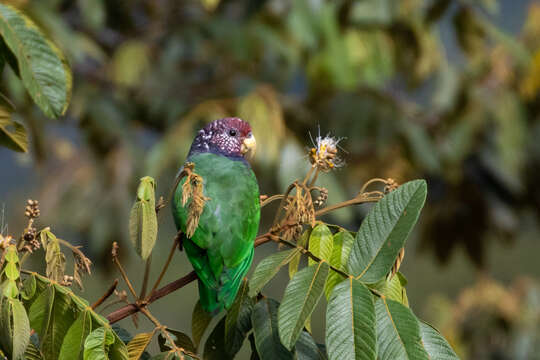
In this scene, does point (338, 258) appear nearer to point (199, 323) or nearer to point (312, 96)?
point (199, 323)

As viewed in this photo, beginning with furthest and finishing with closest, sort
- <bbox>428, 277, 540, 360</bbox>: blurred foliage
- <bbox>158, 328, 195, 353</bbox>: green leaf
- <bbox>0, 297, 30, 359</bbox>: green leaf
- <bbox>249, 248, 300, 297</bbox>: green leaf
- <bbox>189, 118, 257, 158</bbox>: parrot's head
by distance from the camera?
<bbox>428, 277, 540, 360</bbox>: blurred foliage → <bbox>189, 118, 257, 158</bbox>: parrot's head → <bbox>158, 328, 195, 353</bbox>: green leaf → <bbox>249, 248, 300, 297</bbox>: green leaf → <bbox>0, 297, 30, 359</bbox>: green leaf

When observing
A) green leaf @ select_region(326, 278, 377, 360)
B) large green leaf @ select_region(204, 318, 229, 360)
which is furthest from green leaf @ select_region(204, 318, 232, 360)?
green leaf @ select_region(326, 278, 377, 360)

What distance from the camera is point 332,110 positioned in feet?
11.6

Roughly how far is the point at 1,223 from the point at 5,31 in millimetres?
311

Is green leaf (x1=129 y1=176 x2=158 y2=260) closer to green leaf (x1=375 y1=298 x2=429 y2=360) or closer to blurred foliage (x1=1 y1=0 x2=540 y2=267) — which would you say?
green leaf (x1=375 y1=298 x2=429 y2=360)

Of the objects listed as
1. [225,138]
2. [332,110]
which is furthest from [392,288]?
[332,110]

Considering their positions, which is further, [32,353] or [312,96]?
[312,96]

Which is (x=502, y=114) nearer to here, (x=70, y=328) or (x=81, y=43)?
(x=81, y=43)

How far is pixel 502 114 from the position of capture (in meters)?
3.52

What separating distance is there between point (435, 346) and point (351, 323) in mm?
107

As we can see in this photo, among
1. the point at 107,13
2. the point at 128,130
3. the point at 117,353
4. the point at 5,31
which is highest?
the point at 107,13

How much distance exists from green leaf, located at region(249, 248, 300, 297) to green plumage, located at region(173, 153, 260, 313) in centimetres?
16

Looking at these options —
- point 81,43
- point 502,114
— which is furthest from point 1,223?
point 502,114

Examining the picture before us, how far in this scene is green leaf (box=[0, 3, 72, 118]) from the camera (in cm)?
100
